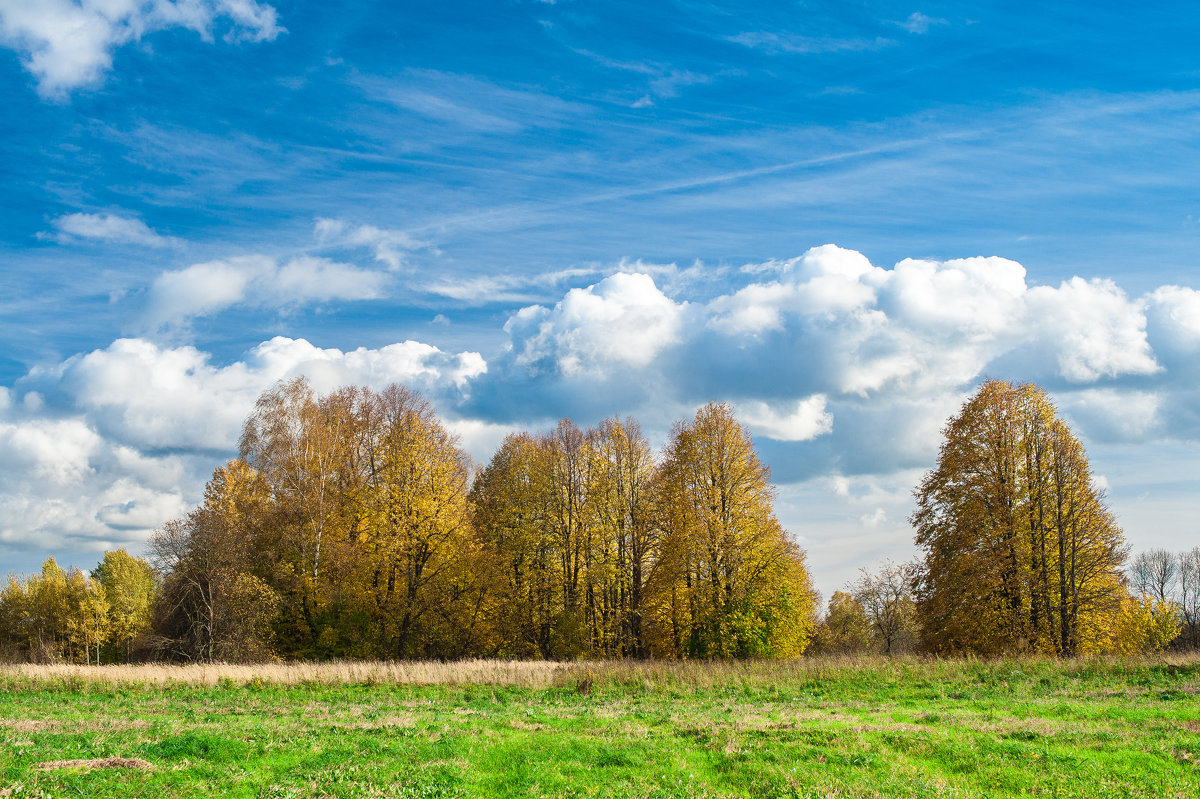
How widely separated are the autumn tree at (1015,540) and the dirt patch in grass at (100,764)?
34341mm

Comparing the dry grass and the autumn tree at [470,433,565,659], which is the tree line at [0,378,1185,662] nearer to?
the autumn tree at [470,433,565,659]

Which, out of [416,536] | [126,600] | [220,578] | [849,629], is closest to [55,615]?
[126,600]

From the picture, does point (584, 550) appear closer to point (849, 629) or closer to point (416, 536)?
point (416, 536)

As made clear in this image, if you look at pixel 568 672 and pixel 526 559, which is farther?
pixel 526 559

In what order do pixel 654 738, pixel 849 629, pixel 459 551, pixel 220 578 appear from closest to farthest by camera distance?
pixel 654 738, pixel 220 578, pixel 459 551, pixel 849 629

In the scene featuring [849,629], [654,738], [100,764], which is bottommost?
[849,629]

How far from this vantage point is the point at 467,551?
42688mm

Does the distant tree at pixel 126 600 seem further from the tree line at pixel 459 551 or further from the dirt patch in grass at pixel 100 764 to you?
the dirt patch in grass at pixel 100 764

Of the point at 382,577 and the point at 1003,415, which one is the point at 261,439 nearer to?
the point at 382,577

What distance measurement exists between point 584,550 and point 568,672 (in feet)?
49.7

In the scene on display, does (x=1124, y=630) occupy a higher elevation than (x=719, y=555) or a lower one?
lower

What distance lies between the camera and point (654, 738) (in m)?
15.9

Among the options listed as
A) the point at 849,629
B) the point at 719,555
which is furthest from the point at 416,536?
the point at 849,629

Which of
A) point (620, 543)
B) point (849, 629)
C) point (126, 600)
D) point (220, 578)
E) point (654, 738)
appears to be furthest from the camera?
point (849, 629)
